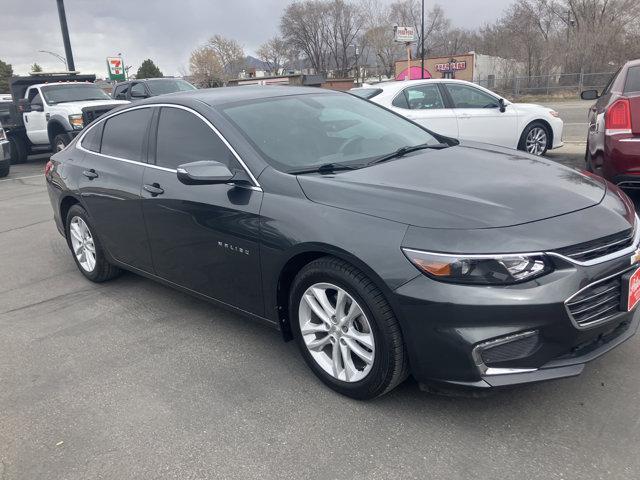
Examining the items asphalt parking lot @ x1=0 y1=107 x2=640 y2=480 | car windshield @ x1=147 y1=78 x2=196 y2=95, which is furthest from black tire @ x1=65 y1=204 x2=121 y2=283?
car windshield @ x1=147 y1=78 x2=196 y2=95

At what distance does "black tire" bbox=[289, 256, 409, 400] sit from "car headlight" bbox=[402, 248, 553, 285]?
33 cm

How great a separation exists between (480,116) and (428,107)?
0.88m

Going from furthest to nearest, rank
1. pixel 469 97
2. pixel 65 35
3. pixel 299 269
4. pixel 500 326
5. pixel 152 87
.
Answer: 1. pixel 65 35
2. pixel 152 87
3. pixel 469 97
4. pixel 299 269
5. pixel 500 326

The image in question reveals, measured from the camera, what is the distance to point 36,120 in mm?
14656

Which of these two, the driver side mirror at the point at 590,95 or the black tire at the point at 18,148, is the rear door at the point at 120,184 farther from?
the black tire at the point at 18,148

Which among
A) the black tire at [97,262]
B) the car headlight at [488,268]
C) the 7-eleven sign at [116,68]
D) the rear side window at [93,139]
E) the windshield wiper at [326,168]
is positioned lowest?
the black tire at [97,262]

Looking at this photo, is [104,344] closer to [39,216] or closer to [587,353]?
[587,353]

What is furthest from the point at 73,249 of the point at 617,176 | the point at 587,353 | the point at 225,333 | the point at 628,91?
the point at 628,91

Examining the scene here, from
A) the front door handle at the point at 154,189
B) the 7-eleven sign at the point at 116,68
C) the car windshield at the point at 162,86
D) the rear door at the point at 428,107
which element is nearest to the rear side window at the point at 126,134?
the front door handle at the point at 154,189

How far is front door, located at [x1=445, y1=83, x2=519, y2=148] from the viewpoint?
9094 millimetres

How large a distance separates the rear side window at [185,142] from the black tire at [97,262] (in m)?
1.23

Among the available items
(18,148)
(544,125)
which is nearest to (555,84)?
(544,125)

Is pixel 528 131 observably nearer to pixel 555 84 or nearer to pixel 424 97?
pixel 424 97

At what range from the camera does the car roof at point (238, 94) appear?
152 inches
